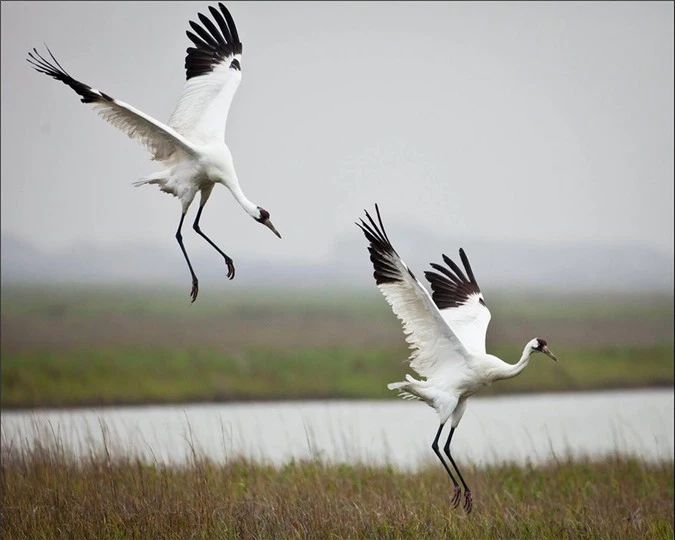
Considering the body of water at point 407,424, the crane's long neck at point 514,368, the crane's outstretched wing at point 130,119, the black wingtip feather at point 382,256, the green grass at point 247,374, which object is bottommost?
the body of water at point 407,424

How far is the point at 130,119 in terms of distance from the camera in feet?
28.5

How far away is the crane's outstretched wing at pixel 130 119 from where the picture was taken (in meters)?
8.21

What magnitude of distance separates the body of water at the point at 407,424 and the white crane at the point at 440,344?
4846 mm

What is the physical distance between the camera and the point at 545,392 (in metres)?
23.3

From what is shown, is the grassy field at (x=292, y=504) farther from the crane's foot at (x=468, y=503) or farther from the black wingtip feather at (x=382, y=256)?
the black wingtip feather at (x=382, y=256)

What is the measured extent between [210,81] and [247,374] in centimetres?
1384

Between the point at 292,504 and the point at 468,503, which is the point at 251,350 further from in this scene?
the point at 292,504

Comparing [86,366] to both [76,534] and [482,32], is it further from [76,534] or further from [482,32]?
[482,32]

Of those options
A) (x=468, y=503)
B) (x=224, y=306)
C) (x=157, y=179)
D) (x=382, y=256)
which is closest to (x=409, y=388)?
(x=468, y=503)

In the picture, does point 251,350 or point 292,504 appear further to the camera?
point 251,350

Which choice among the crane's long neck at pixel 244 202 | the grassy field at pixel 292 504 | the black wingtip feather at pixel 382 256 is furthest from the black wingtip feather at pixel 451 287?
the crane's long neck at pixel 244 202

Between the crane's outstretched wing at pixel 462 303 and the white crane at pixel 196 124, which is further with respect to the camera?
the crane's outstretched wing at pixel 462 303

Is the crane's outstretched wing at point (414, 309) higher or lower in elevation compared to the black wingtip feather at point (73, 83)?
lower

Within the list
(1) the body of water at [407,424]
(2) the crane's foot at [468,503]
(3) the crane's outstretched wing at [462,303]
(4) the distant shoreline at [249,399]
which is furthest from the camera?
(4) the distant shoreline at [249,399]
